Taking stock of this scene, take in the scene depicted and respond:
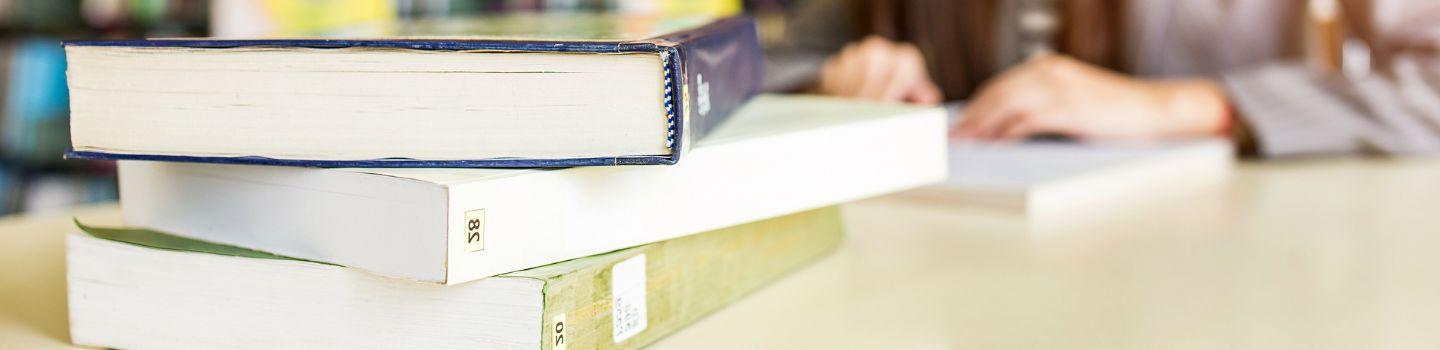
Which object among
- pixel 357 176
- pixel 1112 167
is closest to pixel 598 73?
pixel 357 176

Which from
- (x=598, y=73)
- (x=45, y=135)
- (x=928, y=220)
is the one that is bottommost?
(x=45, y=135)

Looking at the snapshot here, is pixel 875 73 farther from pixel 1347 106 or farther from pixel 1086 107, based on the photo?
pixel 1347 106

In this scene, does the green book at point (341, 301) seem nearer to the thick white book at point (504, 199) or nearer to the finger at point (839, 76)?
the thick white book at point (504, 199)

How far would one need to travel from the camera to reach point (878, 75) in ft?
3.98

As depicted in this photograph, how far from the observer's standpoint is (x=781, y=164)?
414 mm

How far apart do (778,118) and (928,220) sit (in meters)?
0.20

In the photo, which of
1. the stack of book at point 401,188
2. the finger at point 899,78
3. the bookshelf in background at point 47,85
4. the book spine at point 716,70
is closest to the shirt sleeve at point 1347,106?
the finger at point 899,78

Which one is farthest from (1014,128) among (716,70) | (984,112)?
(716,70)

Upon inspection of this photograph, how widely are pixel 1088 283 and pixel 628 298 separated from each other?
0.72 feet

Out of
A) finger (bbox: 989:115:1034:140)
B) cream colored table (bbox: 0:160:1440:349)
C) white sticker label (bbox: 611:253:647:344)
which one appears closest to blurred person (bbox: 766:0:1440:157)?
finger (bbox: 989:115:1034:140)

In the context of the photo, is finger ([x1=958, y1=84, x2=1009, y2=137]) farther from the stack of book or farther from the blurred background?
the blurred background

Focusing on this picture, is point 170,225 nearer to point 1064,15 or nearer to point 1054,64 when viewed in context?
point 1054,64

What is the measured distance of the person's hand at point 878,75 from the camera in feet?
3.91

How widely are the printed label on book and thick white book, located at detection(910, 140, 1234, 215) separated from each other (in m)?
0.41
